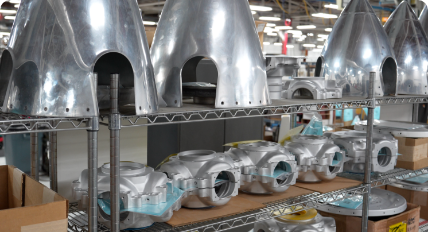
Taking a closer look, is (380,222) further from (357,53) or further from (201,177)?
(201,177)

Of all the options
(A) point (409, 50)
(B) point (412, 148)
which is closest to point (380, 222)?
(B) point (412, 148)

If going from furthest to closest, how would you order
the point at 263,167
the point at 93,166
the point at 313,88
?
1. the point at 313,88
2. the point at 263,167
3. the point at 93,166

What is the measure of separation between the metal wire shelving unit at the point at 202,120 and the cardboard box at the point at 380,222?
212mm

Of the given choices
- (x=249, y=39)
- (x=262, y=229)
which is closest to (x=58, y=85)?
(x=249, y=39)

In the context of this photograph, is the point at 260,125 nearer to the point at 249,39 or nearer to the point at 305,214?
the point at 305,214

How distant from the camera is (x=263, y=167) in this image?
1.91 metres

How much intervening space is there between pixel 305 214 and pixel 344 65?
0.87m

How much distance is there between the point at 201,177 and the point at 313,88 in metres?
0.81

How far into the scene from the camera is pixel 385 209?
2.41 metres

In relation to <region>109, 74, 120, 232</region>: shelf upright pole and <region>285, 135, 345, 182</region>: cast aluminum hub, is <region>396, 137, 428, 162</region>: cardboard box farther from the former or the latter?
<region>109, 74, 120, 232</region>: shelf upright pole

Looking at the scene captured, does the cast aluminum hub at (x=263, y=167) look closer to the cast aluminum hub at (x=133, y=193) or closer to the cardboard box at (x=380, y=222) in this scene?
the cast aluminum hub at (x=133, y=193)

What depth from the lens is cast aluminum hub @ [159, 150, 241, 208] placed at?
1663 mm

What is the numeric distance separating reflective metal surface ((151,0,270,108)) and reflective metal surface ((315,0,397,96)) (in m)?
0.84

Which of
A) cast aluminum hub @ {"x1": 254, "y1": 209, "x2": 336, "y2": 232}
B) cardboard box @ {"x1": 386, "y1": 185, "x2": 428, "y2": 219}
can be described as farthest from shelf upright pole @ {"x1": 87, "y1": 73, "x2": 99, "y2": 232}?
cardboard box @ {"x1": 386, "y1": 185, "x2": 428, "y2": 219}
